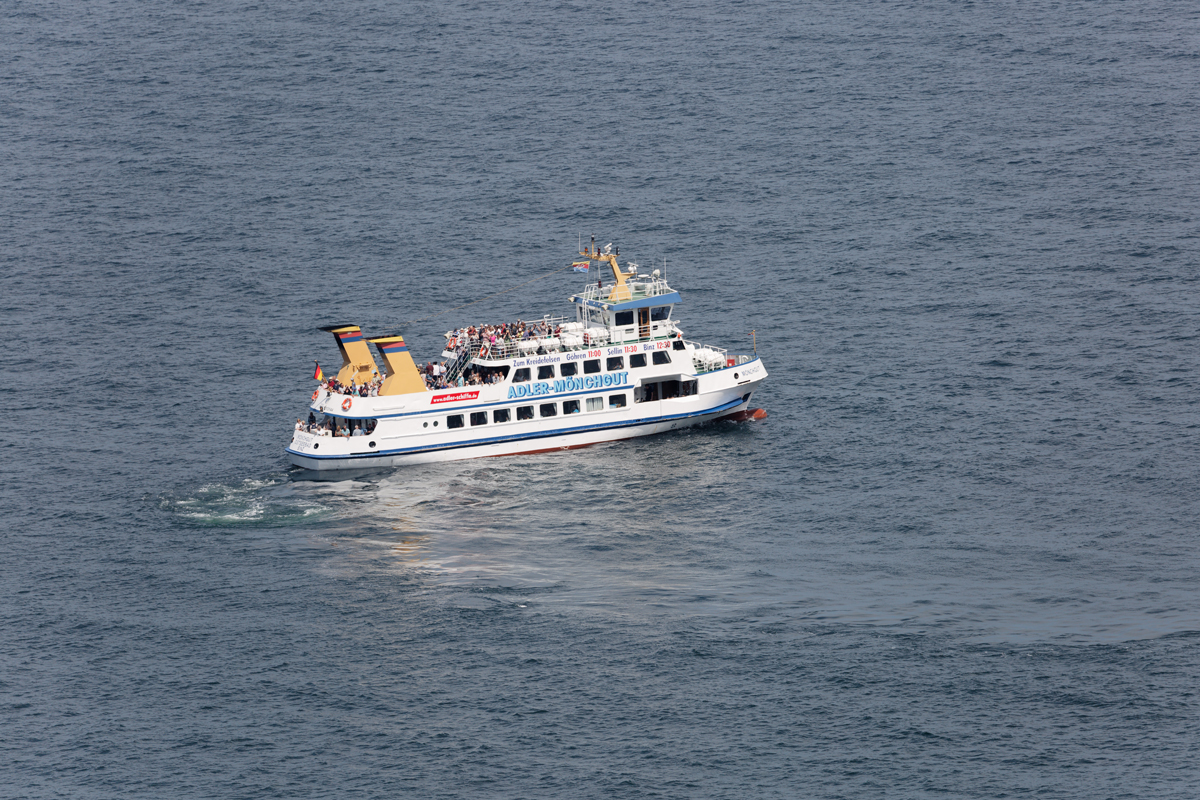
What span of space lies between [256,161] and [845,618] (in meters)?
103

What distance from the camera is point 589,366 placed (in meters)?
120

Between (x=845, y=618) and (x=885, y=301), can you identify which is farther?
(x=885, y=301)

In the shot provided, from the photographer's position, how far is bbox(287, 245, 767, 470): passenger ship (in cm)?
11569

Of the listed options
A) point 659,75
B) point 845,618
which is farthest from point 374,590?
point 659,75

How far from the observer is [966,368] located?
130m

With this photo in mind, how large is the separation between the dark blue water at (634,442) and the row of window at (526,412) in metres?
3.32

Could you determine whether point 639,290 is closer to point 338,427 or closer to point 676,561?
point 338,427

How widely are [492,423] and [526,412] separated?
8.50 ft

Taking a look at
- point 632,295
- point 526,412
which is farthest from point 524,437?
point 632,295

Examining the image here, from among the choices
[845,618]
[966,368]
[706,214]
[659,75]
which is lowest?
[845,618]

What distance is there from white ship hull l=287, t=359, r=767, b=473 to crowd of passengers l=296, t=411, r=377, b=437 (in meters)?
0.61

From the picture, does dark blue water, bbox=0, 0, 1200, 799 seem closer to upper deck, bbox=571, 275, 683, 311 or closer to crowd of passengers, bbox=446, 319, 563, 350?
crowd of passengers, bbox=446, 319, 563, 350

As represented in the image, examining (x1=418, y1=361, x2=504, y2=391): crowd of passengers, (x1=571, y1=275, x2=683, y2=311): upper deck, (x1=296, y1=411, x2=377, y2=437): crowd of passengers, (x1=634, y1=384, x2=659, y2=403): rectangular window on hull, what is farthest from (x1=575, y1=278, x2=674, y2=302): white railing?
(x1=296, y1=411, x2=377, y2=437): crowd of passengers

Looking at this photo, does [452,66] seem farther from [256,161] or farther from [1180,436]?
[1180,436]
